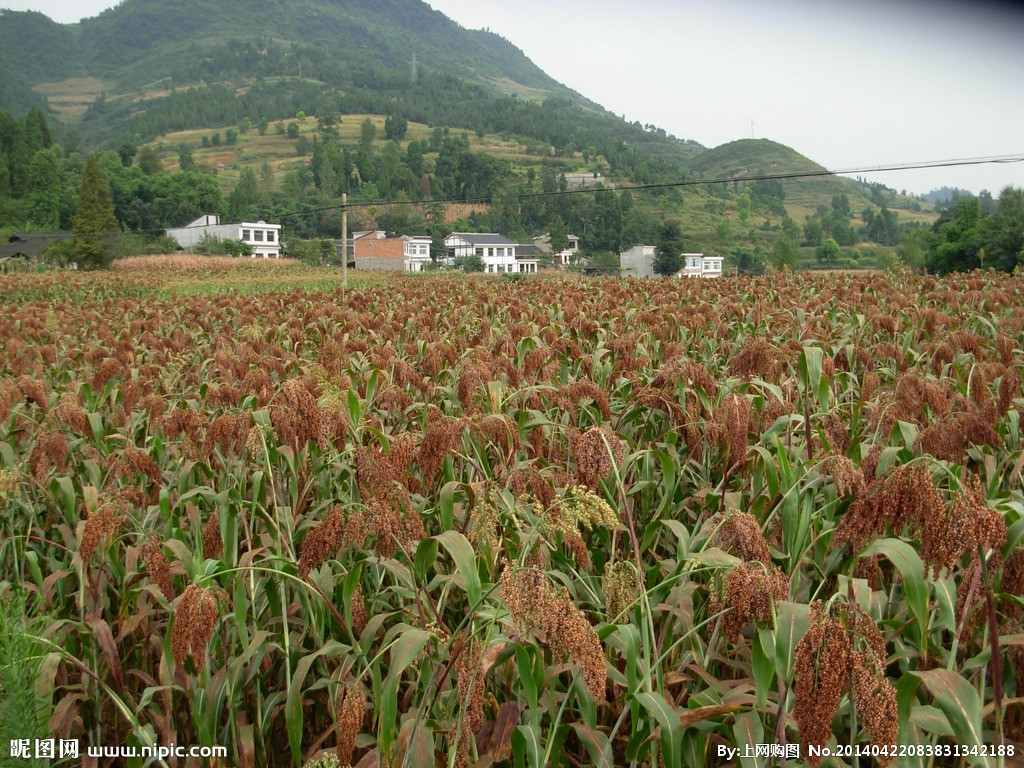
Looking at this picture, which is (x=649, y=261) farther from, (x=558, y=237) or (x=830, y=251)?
(x=830, y=251)

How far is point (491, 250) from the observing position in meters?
99.8

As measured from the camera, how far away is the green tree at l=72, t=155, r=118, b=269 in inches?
2037

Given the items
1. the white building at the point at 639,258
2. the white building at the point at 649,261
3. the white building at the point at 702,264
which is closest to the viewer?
the white building at the point at 702,264

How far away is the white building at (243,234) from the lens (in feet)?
286

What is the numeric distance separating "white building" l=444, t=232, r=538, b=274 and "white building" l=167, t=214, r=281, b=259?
22.9 meters

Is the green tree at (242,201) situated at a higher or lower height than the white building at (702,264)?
higher

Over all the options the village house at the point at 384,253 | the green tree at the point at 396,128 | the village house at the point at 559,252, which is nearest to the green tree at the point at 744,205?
the village house at the point at 559,252

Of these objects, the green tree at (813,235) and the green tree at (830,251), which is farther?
the green tree at (813,235)

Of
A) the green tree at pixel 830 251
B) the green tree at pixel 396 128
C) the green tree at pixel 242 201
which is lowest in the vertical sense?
the green tree at pixel 830 251

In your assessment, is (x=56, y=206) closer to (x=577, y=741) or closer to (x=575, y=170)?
(x=575, y=170)

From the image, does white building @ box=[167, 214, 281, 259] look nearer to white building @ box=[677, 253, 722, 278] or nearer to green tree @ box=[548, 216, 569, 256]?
green tree @ box=[548, 216, 569, 256]

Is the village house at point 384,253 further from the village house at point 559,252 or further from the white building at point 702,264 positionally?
the white building at point 702,264

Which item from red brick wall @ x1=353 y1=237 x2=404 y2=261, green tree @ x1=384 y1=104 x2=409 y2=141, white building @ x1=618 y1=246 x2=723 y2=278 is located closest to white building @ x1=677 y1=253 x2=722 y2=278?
white building @ x1=618 y1=246 x2=723 y2=278

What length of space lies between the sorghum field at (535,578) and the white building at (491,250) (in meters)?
95.1
